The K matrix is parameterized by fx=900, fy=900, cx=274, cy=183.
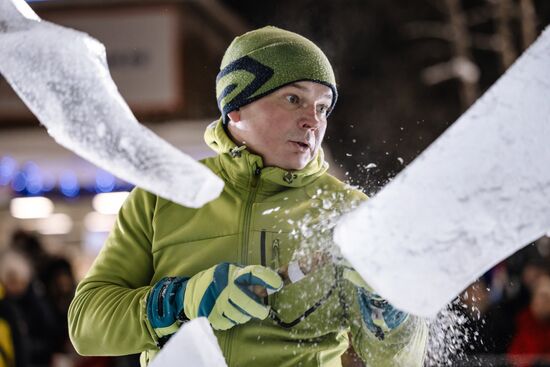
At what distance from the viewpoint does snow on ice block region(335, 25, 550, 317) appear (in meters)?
1.48

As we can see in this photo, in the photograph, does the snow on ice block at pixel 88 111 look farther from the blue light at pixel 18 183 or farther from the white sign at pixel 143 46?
the white sign at pixel 143 46

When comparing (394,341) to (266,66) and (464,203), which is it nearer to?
(464,203)

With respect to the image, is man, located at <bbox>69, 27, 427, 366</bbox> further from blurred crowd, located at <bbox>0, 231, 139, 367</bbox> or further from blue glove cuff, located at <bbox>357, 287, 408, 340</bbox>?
blurred crowd, located at <bbox>0, 231, 139, 367</bbox>

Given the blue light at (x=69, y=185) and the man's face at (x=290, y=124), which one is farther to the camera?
the blue light at (x=69, y=185)

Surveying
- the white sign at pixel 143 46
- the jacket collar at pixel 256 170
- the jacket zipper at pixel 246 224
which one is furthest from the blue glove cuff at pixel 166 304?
the white sign at pixel 143 46

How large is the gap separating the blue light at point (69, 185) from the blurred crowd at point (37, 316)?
155 inches

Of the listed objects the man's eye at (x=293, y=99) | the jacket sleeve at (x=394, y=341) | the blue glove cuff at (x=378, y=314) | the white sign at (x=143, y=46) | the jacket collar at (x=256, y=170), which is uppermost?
the man's eye at (x=293, y=99)

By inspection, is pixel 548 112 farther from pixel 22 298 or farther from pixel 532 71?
pixel 22 298

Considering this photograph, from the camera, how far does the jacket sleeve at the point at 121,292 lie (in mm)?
1943

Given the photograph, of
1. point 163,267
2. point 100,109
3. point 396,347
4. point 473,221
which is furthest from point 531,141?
point 163,267

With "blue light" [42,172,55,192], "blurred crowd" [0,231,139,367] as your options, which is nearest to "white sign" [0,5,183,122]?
"blue light" [42,172,55,192]

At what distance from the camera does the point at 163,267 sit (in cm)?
204

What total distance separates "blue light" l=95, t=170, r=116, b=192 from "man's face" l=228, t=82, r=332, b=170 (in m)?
7.74

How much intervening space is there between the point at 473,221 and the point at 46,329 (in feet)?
14.4
